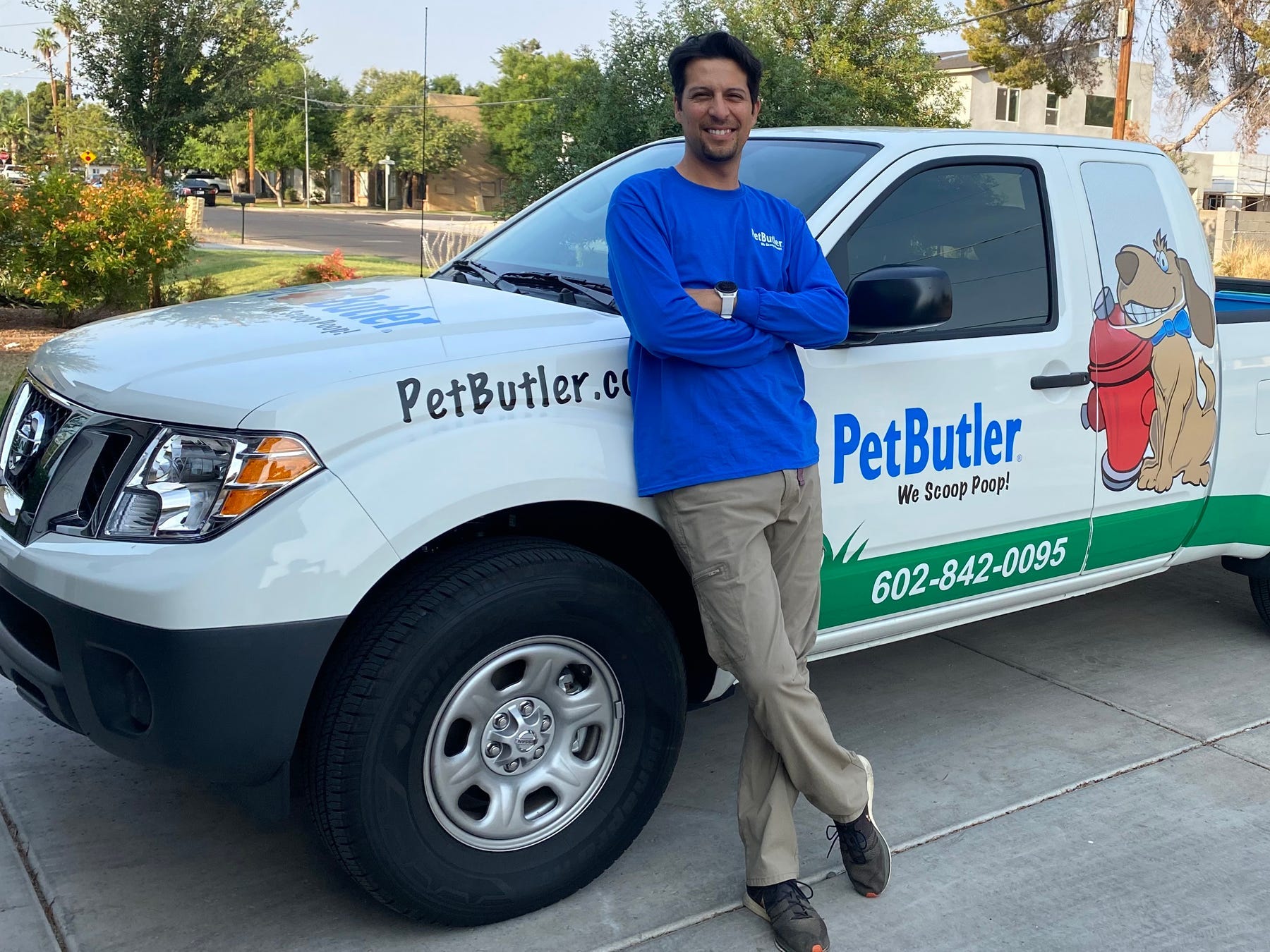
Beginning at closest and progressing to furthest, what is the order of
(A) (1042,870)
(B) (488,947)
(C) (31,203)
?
1. (B) (488,947)
2. (A) (1042,870)
3. (C) (31,203)

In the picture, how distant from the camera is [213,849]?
11.0 feet

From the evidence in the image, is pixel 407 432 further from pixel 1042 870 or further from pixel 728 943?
pixel 1042 870

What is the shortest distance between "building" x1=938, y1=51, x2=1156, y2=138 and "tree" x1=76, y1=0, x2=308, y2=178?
99.2 ft

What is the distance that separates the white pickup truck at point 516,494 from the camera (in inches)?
101

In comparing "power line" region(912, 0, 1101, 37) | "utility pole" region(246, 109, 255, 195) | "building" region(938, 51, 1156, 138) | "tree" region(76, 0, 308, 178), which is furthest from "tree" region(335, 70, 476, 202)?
"tree" region(76, 0, 308, 178)

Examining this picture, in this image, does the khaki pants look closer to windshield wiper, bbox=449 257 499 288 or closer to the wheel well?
the wheel well

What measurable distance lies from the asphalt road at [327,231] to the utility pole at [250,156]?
1498 centimetres

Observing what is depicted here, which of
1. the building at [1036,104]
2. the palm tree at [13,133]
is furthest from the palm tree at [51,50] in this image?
the building at [1036,104]

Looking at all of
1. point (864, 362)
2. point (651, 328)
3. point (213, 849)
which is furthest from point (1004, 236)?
point (213, 849)

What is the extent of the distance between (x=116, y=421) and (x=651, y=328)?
116 cm

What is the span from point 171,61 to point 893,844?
15.6 metres

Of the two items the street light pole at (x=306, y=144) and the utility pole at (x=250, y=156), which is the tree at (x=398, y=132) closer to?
the street light pole at (x=306, y=144)

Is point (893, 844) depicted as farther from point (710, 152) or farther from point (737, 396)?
point (710, 152)

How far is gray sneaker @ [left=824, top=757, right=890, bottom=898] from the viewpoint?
3.10 meters
